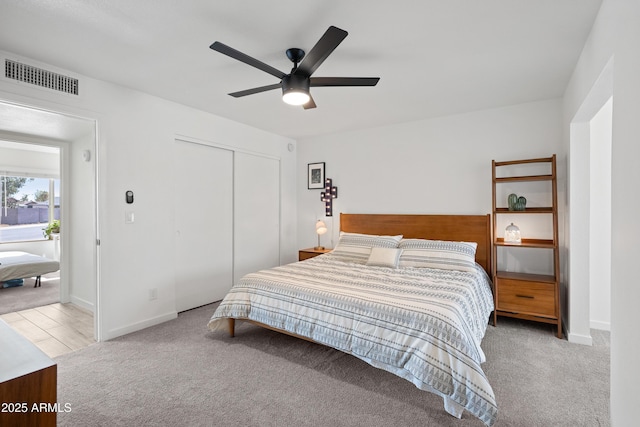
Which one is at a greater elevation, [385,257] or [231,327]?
[385,257]

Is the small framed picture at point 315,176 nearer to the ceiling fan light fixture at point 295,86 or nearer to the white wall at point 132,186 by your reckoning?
the white wall at point 132,186

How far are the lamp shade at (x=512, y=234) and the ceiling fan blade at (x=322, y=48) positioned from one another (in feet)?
9.14

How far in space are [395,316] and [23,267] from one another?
213 inches

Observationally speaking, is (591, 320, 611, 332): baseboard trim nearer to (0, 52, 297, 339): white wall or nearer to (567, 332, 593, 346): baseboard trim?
(567, 332, 593, 346): baseboard trim

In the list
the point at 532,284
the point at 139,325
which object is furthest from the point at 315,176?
the point at 532,284

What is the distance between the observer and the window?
5.71 meters

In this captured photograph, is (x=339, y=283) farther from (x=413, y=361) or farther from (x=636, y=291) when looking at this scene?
(x=636, y=291)

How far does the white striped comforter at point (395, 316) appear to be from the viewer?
6.08ft

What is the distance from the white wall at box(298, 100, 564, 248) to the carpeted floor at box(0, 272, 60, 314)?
12.0 feet

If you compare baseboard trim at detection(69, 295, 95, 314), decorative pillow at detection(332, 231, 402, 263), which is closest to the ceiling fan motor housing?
decorative pillow at detection(332, 231, 402, 263)

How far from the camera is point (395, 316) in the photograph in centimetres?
215

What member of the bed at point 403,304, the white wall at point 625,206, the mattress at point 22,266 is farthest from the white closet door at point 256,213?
the white wall at point 625,206

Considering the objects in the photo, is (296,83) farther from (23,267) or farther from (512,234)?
(23,267)

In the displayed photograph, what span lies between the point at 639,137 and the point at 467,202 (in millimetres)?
2705
